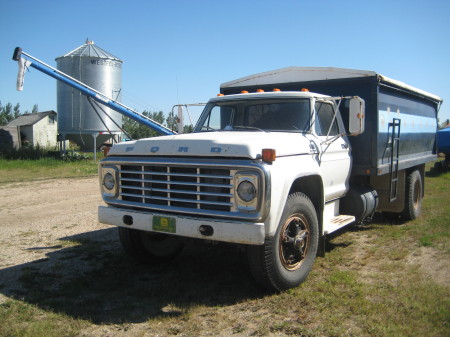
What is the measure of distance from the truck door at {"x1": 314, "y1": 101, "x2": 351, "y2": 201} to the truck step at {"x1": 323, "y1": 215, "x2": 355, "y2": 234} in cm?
31

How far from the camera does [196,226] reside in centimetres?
421

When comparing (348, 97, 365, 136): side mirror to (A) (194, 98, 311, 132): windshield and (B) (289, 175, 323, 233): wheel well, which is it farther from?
(B) (289, 175, 323, 233): wheel well

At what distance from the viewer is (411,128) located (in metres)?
8.23

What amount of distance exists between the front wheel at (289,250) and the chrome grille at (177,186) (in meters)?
0.59

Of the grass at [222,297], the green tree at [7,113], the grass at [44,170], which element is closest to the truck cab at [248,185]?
the grass at [222,297]

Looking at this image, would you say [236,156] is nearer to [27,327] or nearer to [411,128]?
[27,327]

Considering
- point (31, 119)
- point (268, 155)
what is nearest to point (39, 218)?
point (268, 155)

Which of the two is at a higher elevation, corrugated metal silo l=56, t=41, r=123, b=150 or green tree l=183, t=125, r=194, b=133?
corrugated metal silo l=56, t=41, r=123, b=150

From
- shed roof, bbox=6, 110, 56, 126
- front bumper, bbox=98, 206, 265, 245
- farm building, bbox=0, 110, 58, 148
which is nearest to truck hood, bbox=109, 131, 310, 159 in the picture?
front bumper, bbox=98, 206, 265, 245

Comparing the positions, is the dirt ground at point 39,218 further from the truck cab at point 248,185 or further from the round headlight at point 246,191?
the round headlight at point 246,191

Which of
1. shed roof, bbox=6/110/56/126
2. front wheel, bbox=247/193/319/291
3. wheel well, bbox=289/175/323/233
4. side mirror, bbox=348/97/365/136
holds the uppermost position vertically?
shed roof, bbox=6/110/56/126

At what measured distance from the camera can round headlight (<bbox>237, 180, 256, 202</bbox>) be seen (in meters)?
4.04

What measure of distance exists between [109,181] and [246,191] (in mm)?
1776

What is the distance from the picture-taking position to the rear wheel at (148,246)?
5375mm
